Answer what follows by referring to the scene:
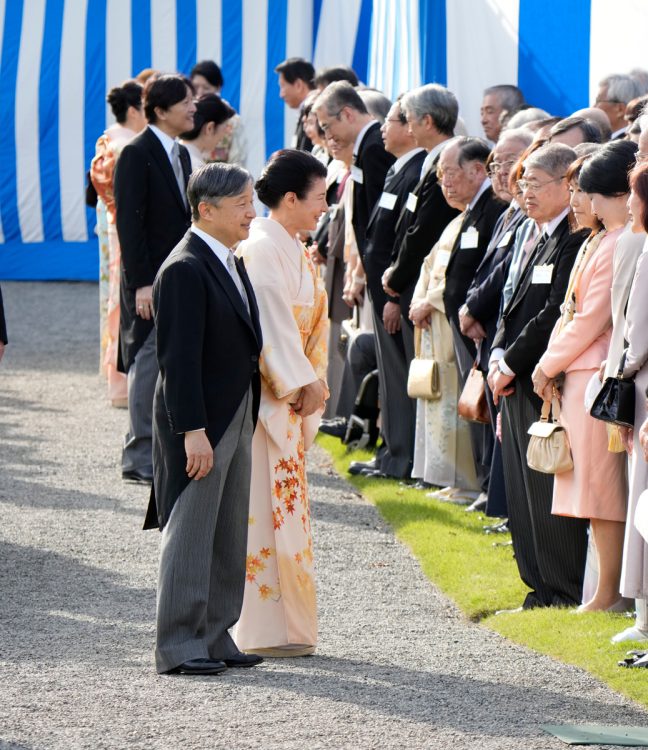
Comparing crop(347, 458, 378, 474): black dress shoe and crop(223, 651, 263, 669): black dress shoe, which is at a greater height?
crop(223, 651, 263, 669): black dress shoe

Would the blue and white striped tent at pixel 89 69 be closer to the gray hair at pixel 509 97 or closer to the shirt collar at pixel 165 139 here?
the gray hair at pixel 509 97

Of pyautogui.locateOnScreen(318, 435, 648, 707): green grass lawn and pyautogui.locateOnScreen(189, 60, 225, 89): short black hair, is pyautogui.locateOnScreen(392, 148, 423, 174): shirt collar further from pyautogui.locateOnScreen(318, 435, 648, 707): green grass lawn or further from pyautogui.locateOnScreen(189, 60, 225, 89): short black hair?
pyautogui.locateOnScreen(189, 60, 225, 89): short black hair

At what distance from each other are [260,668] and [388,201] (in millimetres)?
3850

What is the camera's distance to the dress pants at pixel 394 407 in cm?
825

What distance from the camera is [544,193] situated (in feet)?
18.4

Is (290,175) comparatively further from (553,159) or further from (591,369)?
(591,369)

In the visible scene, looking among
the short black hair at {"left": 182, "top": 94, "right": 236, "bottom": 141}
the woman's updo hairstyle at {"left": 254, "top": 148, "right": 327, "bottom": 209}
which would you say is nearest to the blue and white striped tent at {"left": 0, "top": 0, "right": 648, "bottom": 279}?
the short black hair at {"left": 182, "top": 94, "right": 236, "bottom": 141}

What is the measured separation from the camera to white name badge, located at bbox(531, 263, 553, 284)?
5.63 meters

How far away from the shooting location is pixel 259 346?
466cm

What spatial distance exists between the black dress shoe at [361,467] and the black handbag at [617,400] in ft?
11.7

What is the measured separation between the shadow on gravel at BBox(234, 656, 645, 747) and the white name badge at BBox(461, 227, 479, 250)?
2758 millimetres

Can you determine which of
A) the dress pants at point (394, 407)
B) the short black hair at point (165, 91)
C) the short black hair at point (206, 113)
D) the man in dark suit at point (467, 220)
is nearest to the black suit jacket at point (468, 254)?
the man in dark suit at point (467, 220)

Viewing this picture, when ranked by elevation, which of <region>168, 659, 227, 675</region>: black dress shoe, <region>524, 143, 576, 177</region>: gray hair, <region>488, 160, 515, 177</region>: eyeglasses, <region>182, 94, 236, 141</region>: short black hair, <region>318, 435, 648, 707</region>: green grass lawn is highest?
<region>182, 94, 236, 141</region>: short black hair

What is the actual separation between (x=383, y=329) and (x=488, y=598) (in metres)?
2.83
